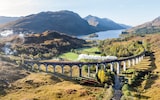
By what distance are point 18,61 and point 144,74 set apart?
74934 millimetres

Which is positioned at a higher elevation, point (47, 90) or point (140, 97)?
point (47, 90)

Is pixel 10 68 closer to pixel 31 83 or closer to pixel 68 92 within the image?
pixel 31 83

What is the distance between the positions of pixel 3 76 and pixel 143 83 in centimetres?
6865

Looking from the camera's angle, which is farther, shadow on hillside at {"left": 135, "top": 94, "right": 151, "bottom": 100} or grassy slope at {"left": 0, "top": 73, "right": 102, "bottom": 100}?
grassy slope at {"left": 0, "top": 73, "right": 102, "bottom": 100}

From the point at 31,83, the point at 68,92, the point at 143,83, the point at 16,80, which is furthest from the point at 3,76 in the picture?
the point at 143,83

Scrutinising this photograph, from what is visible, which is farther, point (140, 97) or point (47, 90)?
point (47, 90)

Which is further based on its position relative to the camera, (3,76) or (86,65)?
(86,65)

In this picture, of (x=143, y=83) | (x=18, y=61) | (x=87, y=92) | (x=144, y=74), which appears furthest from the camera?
(x=18, y=61)

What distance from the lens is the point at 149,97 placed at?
11331cm

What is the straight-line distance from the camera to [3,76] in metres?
149

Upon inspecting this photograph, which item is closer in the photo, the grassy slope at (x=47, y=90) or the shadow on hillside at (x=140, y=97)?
A: the shadow on hillside at (x=140, y=97)

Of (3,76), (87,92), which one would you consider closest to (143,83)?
(87,92)

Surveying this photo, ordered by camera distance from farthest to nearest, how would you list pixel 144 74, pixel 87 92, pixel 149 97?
1. pixel 144 74
2. pixel 87 92
3. pixel 149 97

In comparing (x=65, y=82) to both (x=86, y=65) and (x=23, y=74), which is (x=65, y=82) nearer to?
(x=23, y=74)
